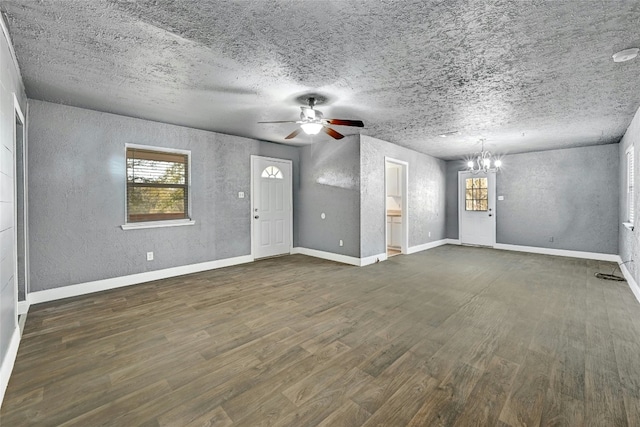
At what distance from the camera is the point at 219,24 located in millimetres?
2096

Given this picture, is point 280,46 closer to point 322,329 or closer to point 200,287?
point 322,329

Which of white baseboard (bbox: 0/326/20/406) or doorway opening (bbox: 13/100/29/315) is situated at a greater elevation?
doorway opening (bbox: 13/100/29/315)

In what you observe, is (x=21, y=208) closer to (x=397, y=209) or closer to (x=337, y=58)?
(x=337, y=58)

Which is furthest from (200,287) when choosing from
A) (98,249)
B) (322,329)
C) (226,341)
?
(322,329)

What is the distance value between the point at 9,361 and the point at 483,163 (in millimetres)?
7079

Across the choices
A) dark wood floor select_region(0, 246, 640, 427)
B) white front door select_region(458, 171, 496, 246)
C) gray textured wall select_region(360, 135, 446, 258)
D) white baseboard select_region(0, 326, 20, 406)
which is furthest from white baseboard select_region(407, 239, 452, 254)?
white baseboard select_region(0, 326, 20, 406)

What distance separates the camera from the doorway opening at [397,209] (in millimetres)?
6836

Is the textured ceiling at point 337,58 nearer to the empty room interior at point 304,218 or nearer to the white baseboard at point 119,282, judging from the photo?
the empty room interior at point 304,218

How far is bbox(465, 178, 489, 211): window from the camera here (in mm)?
7711

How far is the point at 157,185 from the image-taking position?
183 inches

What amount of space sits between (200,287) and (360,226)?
2.93 meters

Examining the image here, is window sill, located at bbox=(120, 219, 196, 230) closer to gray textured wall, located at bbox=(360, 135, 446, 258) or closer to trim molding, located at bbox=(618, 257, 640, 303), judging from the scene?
gray textured wall, located at bbox=(360, 135, 446, 258)

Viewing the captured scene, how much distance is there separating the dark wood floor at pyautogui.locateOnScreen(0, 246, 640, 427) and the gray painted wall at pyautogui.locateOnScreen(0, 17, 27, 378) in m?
0.35

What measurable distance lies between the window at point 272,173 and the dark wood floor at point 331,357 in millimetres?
2649
